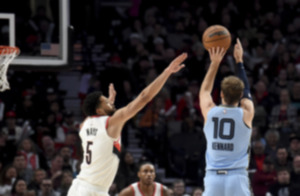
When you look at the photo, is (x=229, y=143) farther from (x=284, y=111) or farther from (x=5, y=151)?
(x=284, y=111)

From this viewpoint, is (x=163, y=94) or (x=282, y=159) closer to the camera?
(x=282, y=159)

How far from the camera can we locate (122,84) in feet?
49.2

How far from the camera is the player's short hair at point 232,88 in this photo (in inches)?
266

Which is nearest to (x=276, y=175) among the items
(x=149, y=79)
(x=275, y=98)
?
(x=275, y=98)

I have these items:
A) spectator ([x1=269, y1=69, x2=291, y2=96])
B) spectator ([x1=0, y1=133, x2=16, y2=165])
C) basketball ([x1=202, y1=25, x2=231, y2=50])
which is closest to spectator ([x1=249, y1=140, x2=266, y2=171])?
spectator ([x1=269, y1=69, x2=291, y2=96])

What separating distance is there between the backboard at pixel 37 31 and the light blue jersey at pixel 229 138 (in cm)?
316

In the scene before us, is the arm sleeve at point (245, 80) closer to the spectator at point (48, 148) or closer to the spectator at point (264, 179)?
the spectator at point (264, 179)

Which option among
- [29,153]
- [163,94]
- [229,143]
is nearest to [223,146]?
[229,143]

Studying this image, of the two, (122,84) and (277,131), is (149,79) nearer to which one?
(122,84)

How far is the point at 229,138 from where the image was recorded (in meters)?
6.81

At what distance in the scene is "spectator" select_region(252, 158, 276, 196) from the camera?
1238 centimetres

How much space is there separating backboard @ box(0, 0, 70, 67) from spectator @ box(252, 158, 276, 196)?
4064mm

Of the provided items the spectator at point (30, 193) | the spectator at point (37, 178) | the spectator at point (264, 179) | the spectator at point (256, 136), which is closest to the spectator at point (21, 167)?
the spectator at point (37, 178)

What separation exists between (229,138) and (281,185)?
226 inches
